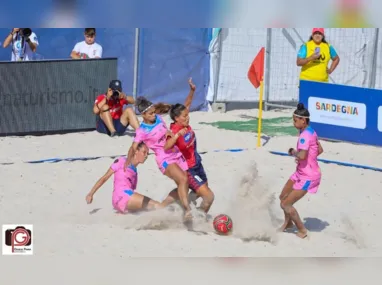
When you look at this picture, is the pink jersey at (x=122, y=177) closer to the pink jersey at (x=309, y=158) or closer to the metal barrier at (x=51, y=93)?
the pink jersey at (x=309, y=158)

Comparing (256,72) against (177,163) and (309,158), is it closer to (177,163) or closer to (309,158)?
(177,163)

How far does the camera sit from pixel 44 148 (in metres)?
13.1

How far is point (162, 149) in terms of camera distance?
30.4 ft

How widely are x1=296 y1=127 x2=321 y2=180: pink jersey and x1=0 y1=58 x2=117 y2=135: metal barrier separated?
20.0ft

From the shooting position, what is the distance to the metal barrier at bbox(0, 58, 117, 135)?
13766 mm

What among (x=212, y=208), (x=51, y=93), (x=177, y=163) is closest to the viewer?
(x=177, y=163)

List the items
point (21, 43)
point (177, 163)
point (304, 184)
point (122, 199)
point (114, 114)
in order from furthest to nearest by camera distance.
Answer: point (21, 43)
point (114, 114)
point (122, 199)
point (177, 163)
point (304, 184)

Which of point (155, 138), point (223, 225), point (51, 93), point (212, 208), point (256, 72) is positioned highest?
point (256, 72)

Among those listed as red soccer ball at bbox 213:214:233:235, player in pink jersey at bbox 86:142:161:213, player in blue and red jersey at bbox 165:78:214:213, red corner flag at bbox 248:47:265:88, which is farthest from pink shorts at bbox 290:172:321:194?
red corner flag at bbox 248:47:265:88

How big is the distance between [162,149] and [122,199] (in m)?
0.66

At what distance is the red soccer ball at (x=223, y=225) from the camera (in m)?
8.97

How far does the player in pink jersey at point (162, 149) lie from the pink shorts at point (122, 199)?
312mm

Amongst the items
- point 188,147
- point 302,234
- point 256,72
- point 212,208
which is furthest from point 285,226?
point 256,72

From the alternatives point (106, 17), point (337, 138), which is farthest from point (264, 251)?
point (337, 138)
